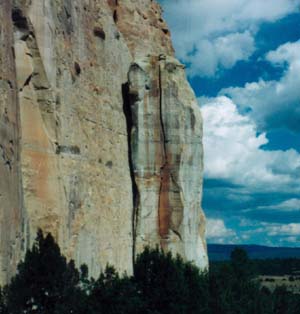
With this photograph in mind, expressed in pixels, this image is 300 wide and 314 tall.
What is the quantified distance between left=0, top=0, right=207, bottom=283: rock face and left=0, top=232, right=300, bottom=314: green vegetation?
4.68 feet

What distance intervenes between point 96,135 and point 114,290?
533 inches

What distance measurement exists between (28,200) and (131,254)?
15.4m

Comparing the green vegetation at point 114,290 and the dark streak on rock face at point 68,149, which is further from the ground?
the dark streak on rock face at point 68,149

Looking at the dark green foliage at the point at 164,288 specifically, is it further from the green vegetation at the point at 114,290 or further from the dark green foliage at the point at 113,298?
the dark green foliage at the point at 113,298

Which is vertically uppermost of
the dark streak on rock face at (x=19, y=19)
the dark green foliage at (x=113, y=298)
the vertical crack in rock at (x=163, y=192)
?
the dark streak on rock face at (x=19, y=19)

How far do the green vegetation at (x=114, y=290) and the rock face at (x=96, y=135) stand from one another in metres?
1.43

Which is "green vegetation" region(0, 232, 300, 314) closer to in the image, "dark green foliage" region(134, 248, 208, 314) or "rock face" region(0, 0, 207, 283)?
"dark green foliage" region(134, 248, 208, 314)

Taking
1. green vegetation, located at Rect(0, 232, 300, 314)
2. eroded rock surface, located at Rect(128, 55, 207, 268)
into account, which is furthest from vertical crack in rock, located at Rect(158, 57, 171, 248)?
green vegetation, located at Rect(0, 232, 300, 314)

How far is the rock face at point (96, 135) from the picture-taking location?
108ft

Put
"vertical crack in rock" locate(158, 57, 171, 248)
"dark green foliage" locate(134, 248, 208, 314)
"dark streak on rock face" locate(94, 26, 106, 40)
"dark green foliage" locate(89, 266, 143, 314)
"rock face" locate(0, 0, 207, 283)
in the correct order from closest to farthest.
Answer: "rock face" locate(0, 0, 207, 283), "dark green foliage" locate(89, 266, 143, 314), "dark green foliage" locate(134, 248, 208, 314), "dark streak on rock face" locate(94, 26, 106, 40), "vertical crack in rock" locate(158, 57, 171, 248)

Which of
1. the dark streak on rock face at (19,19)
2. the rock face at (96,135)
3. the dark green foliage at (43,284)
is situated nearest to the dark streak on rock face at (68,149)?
the rock face at (96,135)

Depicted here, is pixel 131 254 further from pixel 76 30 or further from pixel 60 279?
pixel 60 279

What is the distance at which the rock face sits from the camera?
108 feet

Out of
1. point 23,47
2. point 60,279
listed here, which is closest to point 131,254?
point 23,47
